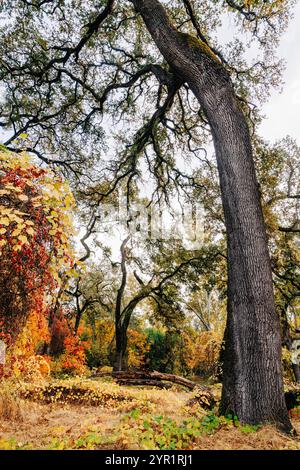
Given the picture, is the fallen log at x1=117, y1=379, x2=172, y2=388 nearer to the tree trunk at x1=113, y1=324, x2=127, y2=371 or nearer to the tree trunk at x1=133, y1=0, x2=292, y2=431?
the tree trunk at x1=113, y1=324, x2=127, y2=371

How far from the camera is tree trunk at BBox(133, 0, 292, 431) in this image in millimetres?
3117

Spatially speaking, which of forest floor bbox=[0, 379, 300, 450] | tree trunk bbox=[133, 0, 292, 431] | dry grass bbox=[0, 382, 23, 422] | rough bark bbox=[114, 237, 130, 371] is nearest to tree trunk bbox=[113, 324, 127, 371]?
rough bark bbox=[114, 237, 130, 371]

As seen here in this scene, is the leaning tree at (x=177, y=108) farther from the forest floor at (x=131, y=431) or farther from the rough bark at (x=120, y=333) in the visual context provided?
the rough bark at (x=120, y=333)

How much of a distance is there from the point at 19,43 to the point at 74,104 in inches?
76.3

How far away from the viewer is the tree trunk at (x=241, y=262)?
3.12 meters

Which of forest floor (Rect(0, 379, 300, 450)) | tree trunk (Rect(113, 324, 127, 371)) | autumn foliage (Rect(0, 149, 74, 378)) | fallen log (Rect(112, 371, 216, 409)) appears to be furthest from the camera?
tree trunk (Rect(113, 324, 127, 371))

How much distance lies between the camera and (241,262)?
3486 mm

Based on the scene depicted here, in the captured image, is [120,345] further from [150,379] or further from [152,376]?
[152,376]

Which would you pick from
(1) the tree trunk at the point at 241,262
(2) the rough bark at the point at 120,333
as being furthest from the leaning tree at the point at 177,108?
(2) the rough bark at the point at 120,333

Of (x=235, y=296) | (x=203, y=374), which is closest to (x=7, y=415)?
(x=235, y=296)

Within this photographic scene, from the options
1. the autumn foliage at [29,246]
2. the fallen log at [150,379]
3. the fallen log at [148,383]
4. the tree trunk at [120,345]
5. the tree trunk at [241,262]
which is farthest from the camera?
the tree trunk at [120,345]

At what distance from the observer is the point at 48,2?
7.43m

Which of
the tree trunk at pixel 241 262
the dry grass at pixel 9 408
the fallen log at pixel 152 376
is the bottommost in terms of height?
the fallen log at pixel 152 376

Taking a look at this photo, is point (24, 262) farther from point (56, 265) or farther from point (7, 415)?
point (7, 415)
